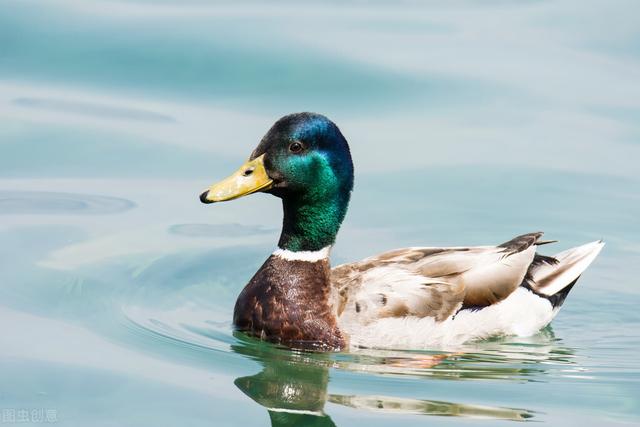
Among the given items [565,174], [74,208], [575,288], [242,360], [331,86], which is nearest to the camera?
[242,360]

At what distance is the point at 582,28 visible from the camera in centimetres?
1525

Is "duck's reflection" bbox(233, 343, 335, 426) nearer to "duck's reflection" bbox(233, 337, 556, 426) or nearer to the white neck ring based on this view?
"duck's reflection" bbox(233, 337, 556, 426)

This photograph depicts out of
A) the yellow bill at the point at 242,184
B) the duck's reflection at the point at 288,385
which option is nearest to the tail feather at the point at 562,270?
the duck's reflection at the point at 288,385

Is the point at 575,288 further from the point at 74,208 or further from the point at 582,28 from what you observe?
the point at 582,28

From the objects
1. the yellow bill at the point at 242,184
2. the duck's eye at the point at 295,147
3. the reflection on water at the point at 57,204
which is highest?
the duck's eye at the point at 295,147

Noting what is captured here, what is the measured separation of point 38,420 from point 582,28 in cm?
930

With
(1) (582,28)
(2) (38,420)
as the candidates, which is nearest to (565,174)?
(1) (582,28)

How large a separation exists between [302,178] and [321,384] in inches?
58.2

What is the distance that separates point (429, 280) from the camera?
9.55 metres

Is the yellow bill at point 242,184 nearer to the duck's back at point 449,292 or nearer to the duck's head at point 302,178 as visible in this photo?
the duck's head at point 302,178

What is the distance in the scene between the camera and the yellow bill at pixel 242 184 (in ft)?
29.2

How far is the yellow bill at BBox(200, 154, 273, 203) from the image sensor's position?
29.2ft

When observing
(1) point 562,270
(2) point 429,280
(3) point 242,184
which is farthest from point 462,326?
(3) point 242,184

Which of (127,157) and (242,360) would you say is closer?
(242,360)
